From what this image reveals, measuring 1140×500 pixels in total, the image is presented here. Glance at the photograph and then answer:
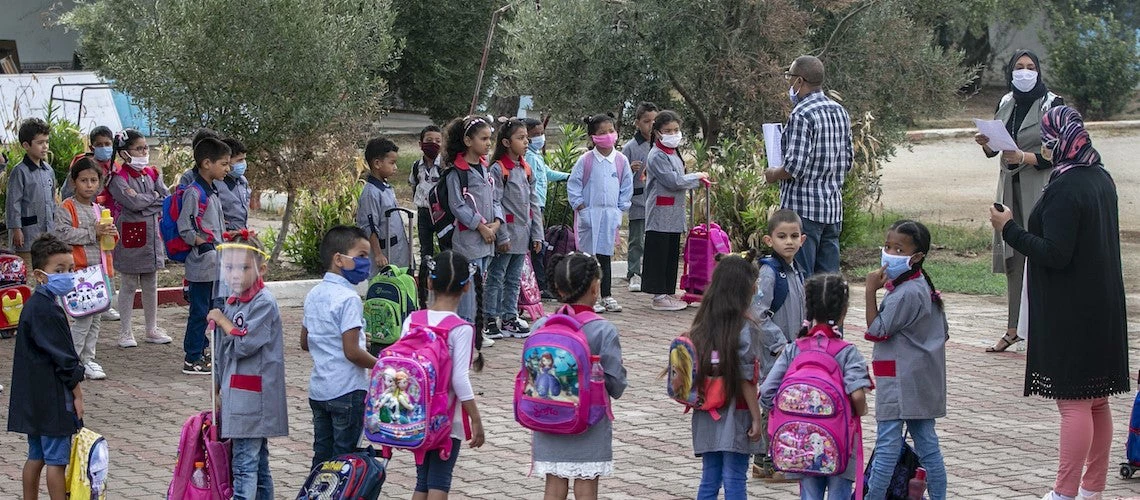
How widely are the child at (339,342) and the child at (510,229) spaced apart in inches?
173

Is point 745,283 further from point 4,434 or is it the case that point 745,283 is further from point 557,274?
point 4,434

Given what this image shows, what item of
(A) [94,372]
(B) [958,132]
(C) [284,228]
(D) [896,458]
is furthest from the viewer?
(B) [958,132]

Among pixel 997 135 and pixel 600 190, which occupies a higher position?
pixel 997 135

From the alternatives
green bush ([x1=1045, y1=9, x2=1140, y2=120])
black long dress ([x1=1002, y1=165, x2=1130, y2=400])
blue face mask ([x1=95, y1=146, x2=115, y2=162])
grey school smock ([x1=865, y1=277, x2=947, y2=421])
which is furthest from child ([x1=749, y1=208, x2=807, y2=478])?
green bush ([x1=1045, y1=9, x2=1140, y2=120])

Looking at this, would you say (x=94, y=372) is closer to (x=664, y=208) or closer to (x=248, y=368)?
(x=248, y=368)

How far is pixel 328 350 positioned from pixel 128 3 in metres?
11.5

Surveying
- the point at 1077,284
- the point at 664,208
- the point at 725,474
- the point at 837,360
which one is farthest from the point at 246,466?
the point at 664,208

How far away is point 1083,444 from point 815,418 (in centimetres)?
155

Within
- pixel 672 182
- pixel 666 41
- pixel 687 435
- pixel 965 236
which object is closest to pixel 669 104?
pixel 666 41

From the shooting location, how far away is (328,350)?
6090 mm

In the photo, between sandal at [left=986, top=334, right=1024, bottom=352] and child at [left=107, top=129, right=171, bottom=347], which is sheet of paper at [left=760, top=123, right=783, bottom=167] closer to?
sandal at [left=986, top=334, right=1024, bottom=352]

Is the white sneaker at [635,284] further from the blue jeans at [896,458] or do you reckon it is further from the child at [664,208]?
the blue jeans at [896,458]

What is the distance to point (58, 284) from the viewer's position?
632 centimetres

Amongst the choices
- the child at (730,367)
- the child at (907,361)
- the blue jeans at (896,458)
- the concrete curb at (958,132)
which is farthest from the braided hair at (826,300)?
the concrete curb at (958,132)
